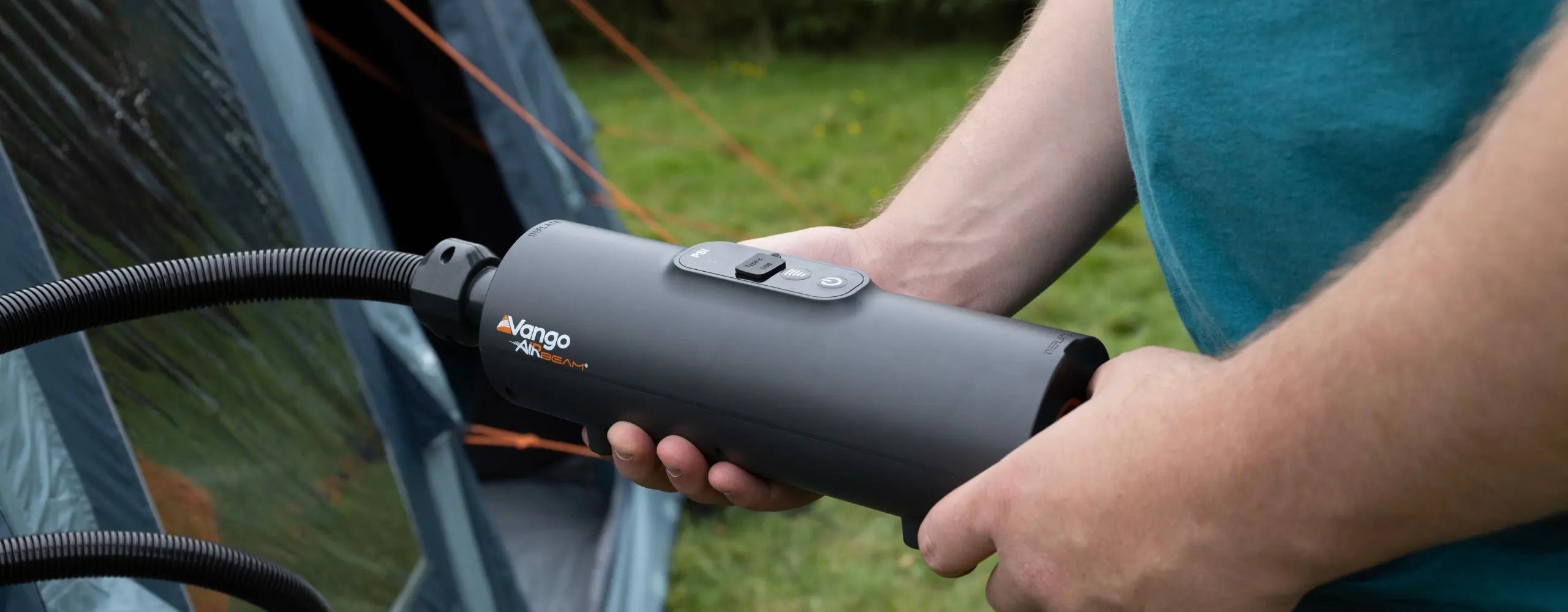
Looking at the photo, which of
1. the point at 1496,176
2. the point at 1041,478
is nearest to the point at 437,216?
the point at 1041,478

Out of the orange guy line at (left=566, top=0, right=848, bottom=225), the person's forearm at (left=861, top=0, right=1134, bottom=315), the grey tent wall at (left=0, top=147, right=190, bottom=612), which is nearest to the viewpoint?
the person's forearm at (left=861, top=0, right=1134, bottom=315)

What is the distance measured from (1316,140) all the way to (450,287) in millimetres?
613

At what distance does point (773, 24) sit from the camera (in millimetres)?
7797

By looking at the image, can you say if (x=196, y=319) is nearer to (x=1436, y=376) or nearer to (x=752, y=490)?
(x=752, y=490)

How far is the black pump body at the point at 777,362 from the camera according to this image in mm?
742

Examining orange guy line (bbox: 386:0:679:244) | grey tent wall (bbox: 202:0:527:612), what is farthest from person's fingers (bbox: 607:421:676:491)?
orange guy line (bbox: 386:0:679:244)

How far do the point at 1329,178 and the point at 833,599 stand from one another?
1924 mm

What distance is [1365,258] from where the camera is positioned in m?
0.57

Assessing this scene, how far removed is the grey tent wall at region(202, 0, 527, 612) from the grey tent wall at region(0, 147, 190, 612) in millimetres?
489

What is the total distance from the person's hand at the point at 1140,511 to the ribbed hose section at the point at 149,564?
0.55 m

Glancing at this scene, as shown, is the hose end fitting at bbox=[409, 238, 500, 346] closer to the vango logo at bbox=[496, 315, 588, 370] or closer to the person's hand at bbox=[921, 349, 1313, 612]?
the vango logo at bbox=[496, 315, 588, 370]

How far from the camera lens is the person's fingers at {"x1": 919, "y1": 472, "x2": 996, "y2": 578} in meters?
0.69

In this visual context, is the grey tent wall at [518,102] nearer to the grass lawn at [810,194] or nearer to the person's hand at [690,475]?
the grass lawn at [810,194]

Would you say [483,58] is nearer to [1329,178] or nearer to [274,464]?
[274,464]
